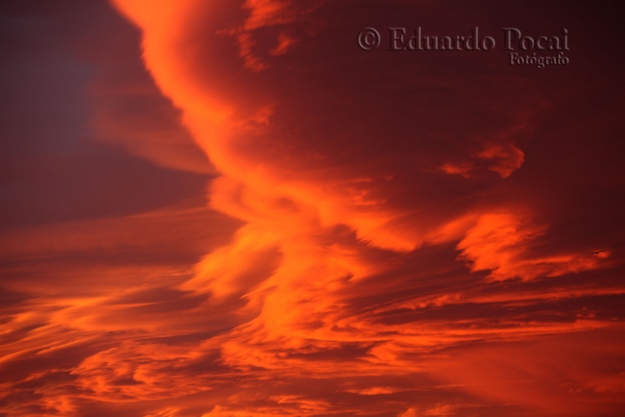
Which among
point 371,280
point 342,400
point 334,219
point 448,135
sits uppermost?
point 448,135

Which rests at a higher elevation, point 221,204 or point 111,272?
point 221,204

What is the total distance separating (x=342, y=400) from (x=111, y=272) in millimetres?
2400

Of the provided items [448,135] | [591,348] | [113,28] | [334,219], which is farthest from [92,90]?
[591,348]

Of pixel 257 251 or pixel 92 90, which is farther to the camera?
pixel 257 251

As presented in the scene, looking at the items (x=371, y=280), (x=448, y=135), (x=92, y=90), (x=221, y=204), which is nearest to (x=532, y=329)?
(x=371, y=280)

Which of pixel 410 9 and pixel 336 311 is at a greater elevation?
pixel 410 9

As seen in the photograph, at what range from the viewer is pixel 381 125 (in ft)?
17.5

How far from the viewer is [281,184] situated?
5.44 metres

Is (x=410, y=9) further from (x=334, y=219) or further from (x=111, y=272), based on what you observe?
(x=111, y=272)

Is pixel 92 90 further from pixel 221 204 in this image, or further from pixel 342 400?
pixel 342 400

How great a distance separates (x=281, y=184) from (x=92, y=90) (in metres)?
1.76
